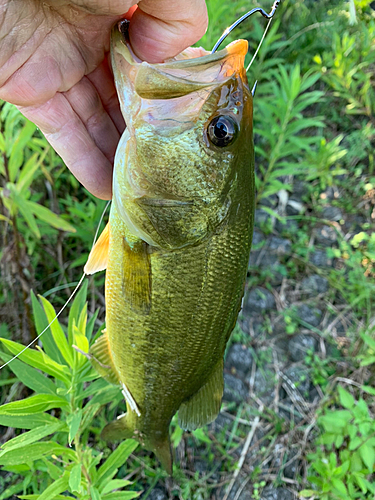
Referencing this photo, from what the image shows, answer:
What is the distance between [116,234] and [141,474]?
1.87 metres

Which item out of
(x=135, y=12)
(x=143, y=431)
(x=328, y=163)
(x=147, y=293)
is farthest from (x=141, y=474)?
(x=328, y=163)

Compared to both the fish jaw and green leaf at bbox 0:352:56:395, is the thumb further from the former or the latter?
green leaf at bbox 0:352:56:395

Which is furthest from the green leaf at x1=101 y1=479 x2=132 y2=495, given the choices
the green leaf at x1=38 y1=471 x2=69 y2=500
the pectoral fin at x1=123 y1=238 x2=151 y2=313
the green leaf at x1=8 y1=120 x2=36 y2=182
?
the green leaf at x1=8 y1=120 x2=36 y2=182

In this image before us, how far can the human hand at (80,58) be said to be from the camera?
1497 mm

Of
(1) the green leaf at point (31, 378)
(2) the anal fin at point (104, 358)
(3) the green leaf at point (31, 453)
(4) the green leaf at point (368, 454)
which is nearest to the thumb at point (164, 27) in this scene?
(2) the anal fin at point (104, 358)

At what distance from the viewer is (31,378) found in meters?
1.68

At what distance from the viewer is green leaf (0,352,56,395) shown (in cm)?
165

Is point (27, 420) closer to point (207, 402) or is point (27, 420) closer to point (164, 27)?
point (207, 402)

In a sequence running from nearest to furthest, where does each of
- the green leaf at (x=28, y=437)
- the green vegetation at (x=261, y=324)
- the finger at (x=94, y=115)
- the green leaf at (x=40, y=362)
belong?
the green leaf at (x=28, y=437) < the green leaf at (x=40, y=362) < the green vegetation at (x=261, y=324) < the finger at (x=94, y=115)

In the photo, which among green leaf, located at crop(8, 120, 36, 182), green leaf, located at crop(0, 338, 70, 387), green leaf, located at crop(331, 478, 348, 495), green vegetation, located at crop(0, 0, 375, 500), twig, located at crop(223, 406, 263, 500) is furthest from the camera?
twig, located at crop(223, 406, 263, 500)

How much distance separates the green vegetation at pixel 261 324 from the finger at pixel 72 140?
31 centimetres

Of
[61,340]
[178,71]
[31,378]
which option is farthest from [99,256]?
[178,71]

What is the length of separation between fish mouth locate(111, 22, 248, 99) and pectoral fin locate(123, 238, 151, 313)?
599 mm

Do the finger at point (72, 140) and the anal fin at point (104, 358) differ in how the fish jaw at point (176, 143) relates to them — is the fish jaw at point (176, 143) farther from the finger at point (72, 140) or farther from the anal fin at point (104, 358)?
the anal fin at point (104, 358)
